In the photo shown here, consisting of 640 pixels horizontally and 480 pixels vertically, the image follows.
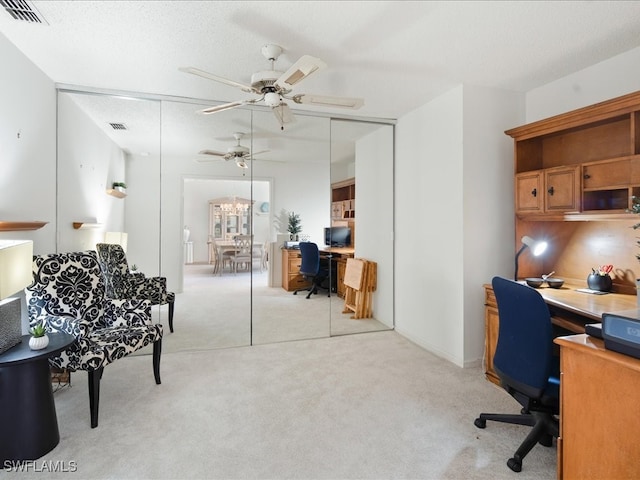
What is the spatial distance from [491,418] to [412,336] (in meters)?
1.80

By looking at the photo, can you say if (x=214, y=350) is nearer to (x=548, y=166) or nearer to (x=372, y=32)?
(x=372, y=32)

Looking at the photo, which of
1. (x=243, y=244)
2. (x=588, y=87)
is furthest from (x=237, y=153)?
(x=588, y=87)

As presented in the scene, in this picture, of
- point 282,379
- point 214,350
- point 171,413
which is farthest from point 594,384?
point 214,350

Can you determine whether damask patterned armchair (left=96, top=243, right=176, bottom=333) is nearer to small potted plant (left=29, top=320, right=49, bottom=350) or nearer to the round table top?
the round table top

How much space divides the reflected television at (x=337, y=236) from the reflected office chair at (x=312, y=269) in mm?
194

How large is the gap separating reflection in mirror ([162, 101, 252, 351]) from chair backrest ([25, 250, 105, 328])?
3.03 feet

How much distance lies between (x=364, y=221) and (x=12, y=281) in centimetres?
356

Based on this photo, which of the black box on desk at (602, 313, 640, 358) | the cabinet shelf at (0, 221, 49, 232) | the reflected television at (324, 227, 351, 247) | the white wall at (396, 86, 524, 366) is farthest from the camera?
the reflected television at (324, 227, 351, 247)

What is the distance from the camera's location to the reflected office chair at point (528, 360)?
1.82 meters

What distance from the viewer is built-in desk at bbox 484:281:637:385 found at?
2219 mm

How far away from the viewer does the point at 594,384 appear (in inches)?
57.9

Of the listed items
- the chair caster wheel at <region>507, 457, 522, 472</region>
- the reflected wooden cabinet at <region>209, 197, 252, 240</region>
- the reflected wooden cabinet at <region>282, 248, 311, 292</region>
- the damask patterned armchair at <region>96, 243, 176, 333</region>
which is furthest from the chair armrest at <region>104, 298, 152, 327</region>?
the chair caster wheel at <region>507, 457, 522, 472</region>
